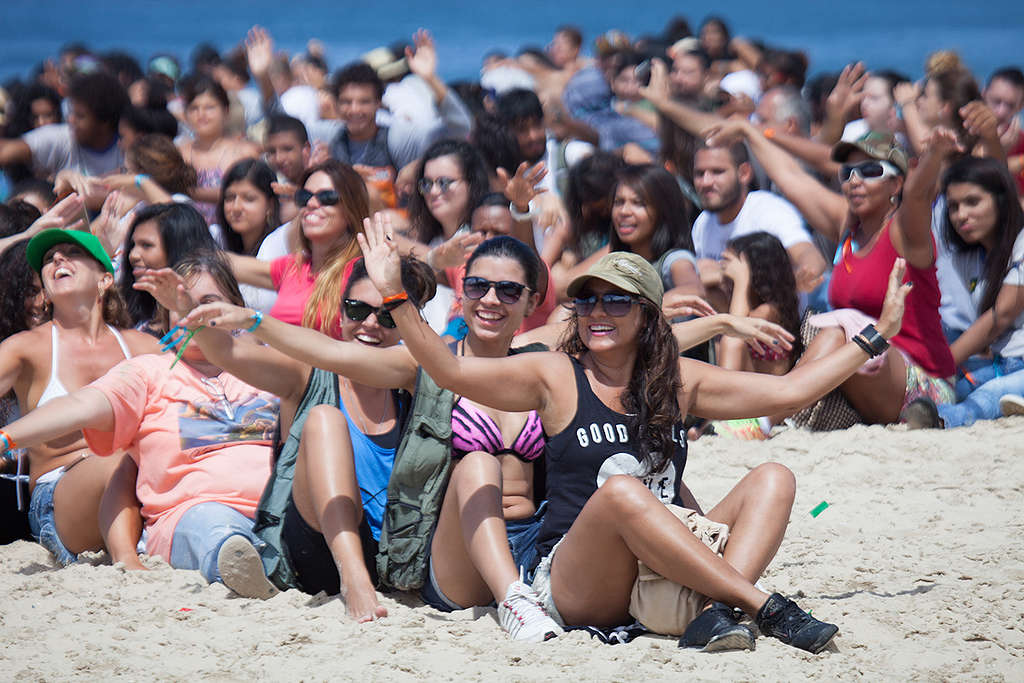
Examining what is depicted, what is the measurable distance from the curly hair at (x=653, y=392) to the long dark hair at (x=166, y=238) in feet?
8.83

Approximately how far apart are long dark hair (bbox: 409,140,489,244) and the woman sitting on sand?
198 cm

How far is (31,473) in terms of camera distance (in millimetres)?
4820

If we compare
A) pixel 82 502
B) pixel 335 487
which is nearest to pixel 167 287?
pixel 335 487

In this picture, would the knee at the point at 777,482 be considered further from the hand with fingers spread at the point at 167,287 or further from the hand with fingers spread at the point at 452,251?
the hand with fingers spread at the point at 452,251

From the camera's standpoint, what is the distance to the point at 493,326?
405 centimetres

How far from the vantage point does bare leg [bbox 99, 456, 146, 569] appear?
4320mm

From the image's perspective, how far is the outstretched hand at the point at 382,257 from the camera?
3.40 m

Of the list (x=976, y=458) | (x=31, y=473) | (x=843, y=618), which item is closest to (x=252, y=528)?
(x=31, y=473)

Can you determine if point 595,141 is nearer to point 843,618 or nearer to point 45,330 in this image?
point 45,330

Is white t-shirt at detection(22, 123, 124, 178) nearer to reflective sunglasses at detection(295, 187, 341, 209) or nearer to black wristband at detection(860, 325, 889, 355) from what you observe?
reflective sunglasses at detection(295, 187, 341, 209)

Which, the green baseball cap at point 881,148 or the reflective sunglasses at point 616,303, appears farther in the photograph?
the green baseball cap at point 881,148

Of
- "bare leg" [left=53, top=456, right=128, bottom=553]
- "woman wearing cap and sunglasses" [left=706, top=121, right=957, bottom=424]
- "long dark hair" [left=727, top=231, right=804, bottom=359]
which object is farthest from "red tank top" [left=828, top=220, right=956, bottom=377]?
"bare leg" [left=53, top=456, right=128, bottom=553]

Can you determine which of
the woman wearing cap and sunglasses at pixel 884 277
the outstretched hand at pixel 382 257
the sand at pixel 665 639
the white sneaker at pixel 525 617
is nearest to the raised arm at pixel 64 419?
the sand at pixel 665 639

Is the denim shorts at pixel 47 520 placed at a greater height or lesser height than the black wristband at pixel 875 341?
lesser
